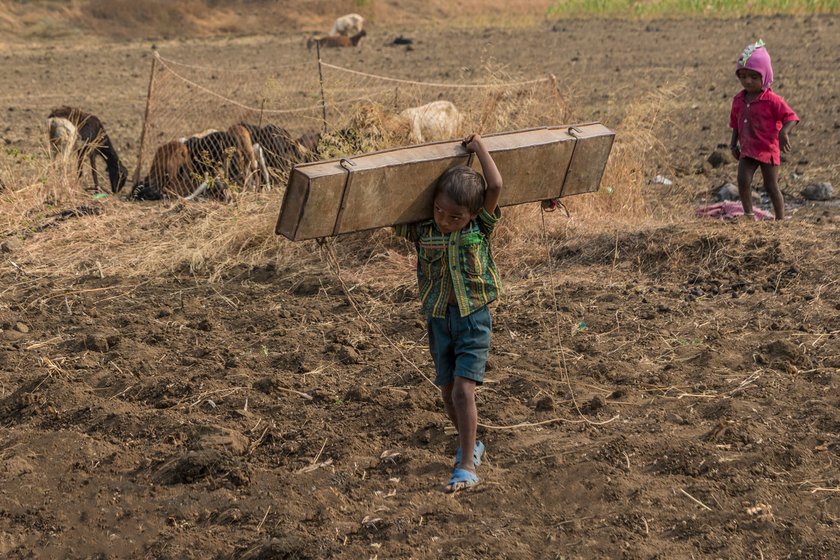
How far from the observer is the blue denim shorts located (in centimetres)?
376

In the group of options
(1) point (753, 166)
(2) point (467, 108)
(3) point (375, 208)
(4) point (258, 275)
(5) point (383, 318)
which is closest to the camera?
(3) point (375, 208)

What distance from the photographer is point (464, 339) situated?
3.78 meters

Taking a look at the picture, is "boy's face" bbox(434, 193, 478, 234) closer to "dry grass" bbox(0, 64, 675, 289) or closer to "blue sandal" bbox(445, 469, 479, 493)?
"blue sandal" bbox(445, 469, 479, 493)

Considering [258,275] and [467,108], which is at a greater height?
[467,108]

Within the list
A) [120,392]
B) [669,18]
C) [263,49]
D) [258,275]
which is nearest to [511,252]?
[258,275]

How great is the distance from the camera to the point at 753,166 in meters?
7.19

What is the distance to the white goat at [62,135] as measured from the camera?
9.07 metres

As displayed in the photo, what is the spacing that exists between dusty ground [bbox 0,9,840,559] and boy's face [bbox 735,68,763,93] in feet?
3.23

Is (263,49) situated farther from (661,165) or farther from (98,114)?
(661,165)

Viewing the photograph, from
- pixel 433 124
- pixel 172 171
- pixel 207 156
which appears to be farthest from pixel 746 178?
pixel 172 171

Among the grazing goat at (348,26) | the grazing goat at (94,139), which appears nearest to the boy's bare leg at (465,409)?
the grazing goat at (94,139)

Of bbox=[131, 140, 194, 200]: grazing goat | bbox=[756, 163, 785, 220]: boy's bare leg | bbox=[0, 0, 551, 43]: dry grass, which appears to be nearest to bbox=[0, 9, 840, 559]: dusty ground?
bbox=[756, 163, 785, 220]: boy's bare leg

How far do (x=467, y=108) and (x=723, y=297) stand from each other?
2.82m

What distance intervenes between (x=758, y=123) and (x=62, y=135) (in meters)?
6.21
